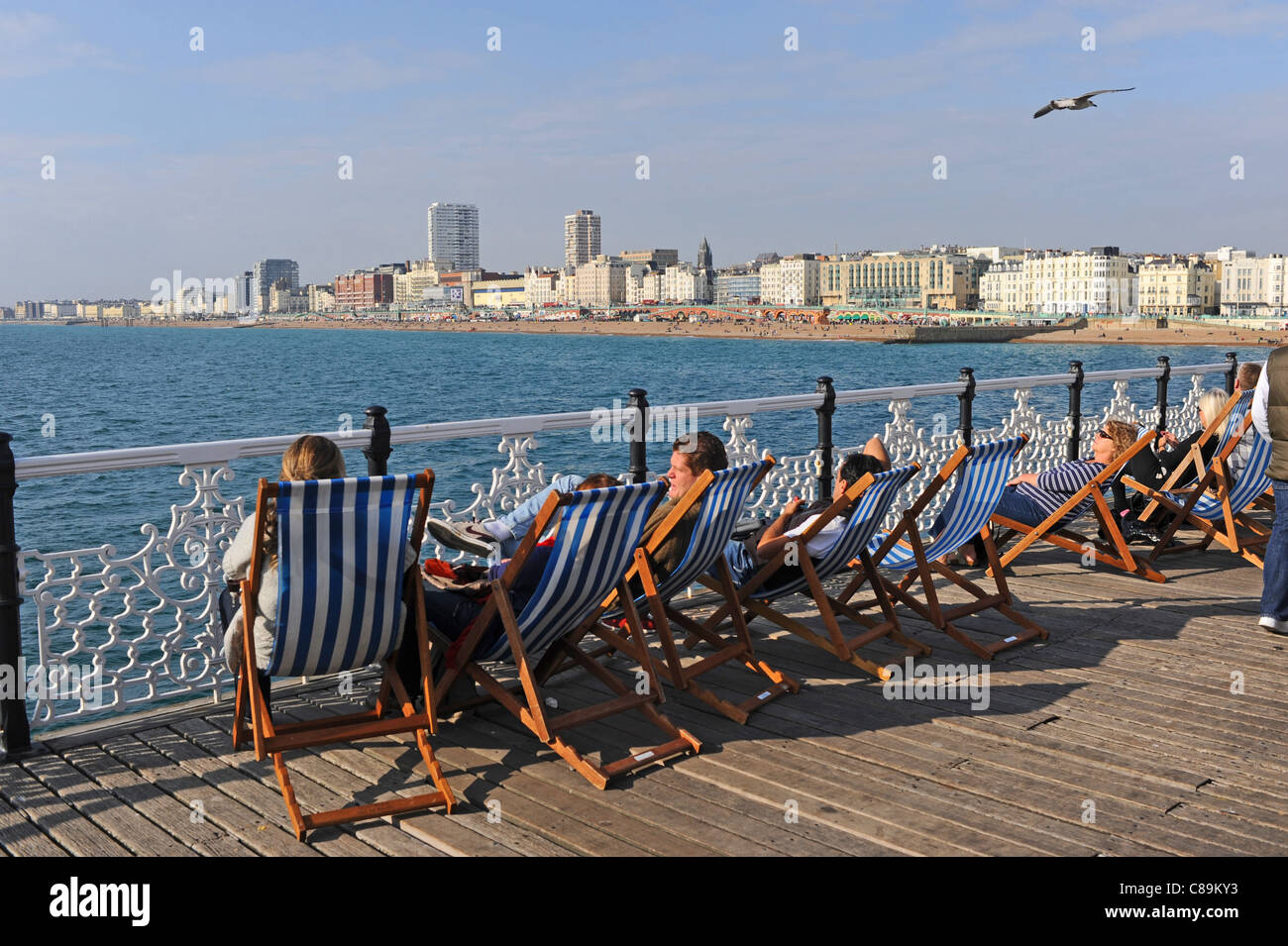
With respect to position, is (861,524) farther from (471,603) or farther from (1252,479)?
(1252,479)

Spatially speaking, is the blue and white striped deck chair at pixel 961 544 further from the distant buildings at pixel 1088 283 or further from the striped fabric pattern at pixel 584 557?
the distant buildings at pixel 1088 283

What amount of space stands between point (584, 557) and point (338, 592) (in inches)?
29.7

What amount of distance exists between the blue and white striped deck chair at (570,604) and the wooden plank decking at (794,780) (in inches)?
3.4

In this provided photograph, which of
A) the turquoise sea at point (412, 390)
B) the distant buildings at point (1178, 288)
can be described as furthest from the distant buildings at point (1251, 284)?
the turquoise sea at point (412, 390)

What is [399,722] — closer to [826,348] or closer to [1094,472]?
[1094,472]

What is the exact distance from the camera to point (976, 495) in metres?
5.19

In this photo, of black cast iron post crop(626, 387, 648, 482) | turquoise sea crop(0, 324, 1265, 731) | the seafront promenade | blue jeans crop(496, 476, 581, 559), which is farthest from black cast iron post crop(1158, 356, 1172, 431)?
the seafront promenade

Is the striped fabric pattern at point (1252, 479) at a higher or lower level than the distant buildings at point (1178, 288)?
lower

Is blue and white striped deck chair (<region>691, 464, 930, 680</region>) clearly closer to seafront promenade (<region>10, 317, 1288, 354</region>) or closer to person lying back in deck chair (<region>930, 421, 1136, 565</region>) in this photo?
person lying back in deck chair (<region>930, 421, 1136, 565</region>)

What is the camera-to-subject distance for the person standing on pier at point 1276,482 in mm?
5086

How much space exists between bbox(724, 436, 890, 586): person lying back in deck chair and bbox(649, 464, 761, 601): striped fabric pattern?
14.5 inches

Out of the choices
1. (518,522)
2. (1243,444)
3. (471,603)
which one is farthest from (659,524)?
(1243,444)

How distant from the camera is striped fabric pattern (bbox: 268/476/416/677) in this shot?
Result: 3.22m

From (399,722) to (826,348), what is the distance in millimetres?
110358
